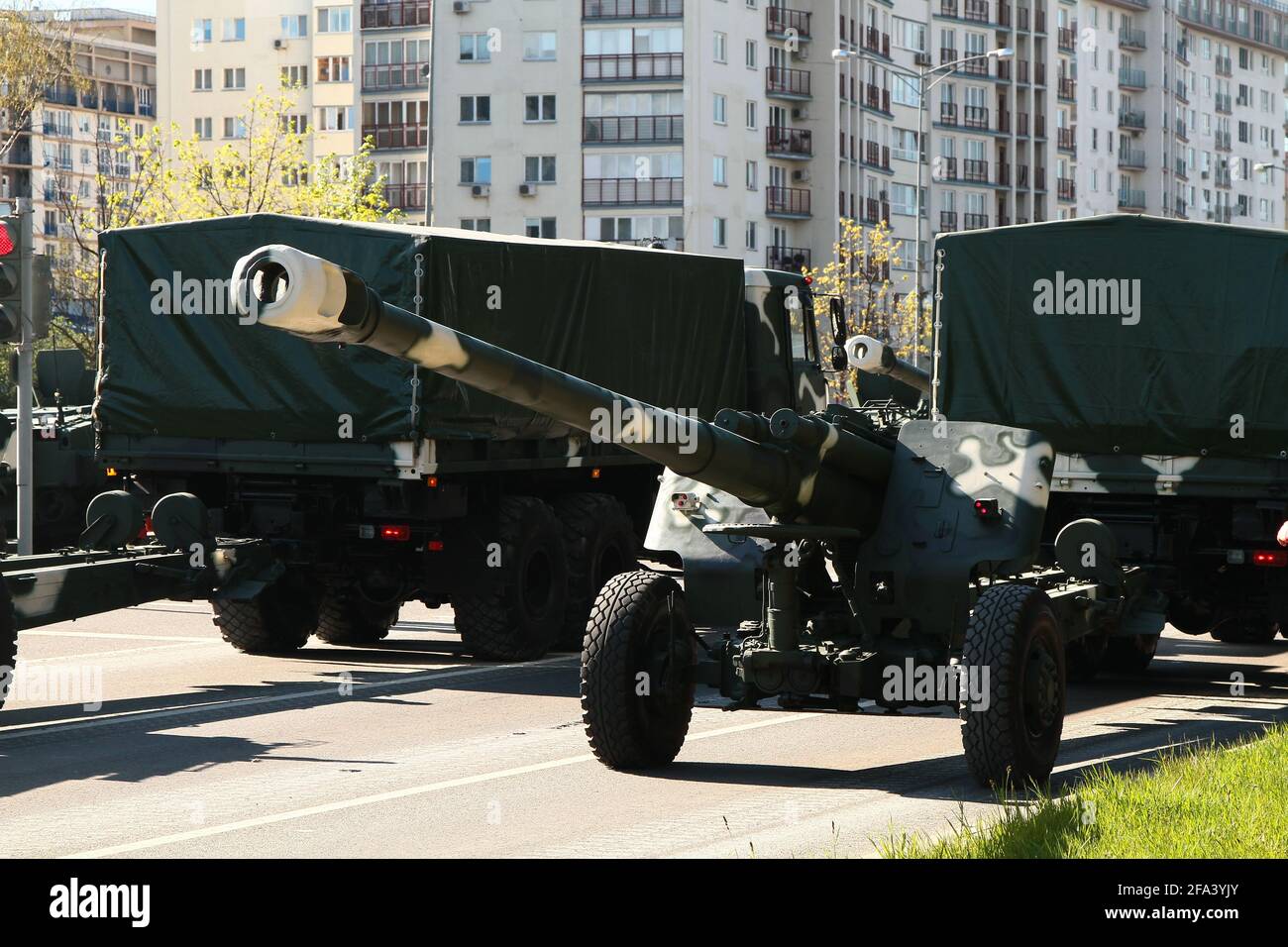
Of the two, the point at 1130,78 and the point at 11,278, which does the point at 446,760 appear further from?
the point at 1130,78

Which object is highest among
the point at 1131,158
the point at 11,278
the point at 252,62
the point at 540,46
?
the point at 252,62

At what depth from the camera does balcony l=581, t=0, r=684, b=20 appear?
87.2m

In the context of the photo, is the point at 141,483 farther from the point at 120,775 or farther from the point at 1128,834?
the point at 1128,834

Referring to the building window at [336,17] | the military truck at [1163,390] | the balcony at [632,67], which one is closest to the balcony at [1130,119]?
the building window at [336,17]

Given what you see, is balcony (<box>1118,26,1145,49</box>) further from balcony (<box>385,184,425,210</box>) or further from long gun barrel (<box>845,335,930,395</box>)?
long gun barrel (<box>845,335,930,395</box>)

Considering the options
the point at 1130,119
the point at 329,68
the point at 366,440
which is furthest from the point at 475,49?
the point at 366,440

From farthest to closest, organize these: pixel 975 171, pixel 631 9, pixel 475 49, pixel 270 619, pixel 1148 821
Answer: pixel 975 171
pixel 475 49
pixel 631 9
pixel 270 619
pixel 1148 821

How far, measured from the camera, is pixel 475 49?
90188 millimetres

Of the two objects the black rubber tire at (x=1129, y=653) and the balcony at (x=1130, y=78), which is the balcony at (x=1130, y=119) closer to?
the balcony at (x=1130, y=78)

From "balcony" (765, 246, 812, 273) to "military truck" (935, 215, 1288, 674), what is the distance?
75215 millimetres

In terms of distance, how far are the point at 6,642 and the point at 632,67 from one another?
76589 mm

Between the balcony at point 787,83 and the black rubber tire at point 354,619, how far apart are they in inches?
2977

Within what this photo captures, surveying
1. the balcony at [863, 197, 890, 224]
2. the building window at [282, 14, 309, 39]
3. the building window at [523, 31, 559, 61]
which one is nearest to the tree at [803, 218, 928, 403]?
the building window at [523, 31, 559, 61]
